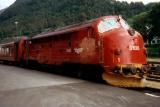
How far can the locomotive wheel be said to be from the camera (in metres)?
12.8

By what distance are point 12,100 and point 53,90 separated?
2.29 m

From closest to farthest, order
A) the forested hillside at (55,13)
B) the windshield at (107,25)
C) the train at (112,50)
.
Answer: the train at (112,50) < the windshield at (107,25) < the forested hillside at (55,13)

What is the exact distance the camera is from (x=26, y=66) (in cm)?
3027

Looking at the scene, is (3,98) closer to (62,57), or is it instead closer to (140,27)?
(62,57)

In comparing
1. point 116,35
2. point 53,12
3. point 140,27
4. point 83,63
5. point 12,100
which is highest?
point 53,12

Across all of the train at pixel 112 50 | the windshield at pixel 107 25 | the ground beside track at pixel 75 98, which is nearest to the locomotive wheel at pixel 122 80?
the train at pixel 112 50

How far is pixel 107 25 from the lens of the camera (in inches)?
617

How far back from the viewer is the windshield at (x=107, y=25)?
1546 cm

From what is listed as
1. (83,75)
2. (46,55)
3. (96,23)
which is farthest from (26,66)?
(96,23)

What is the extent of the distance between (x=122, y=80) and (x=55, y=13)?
92963 millimetres

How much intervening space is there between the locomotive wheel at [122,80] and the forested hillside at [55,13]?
59427mm

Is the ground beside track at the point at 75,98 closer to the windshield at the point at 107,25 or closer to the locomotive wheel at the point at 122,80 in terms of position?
the locomotive wheel at the point at 122,80

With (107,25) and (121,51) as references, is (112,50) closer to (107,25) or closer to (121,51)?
(121,51)

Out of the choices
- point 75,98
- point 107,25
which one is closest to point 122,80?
point 107,25
